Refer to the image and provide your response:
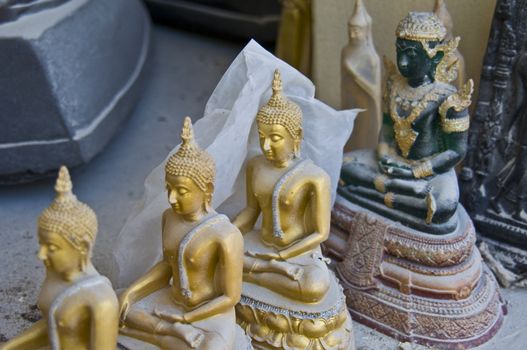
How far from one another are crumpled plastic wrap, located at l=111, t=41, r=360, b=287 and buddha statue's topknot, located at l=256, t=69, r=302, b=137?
0.20 meters

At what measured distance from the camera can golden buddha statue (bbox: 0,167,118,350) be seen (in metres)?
1.93

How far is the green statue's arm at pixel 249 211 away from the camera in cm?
261

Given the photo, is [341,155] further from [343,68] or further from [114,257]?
[114,257]

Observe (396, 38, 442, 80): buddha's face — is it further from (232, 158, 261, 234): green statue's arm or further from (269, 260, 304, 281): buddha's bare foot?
(269, 260, 304, 281): buddha's bare foot

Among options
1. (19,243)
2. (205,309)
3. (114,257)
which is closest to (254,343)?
(205,309)

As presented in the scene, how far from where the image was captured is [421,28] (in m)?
2.74

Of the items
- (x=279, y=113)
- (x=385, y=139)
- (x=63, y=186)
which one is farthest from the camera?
(x=385, y=139)

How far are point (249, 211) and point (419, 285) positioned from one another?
0.66 m

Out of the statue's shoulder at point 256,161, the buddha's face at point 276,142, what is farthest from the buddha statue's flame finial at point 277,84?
the statue's shoulder at point 256,161

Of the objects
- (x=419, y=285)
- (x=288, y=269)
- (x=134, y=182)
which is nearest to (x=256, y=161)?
(x=288, y=269)

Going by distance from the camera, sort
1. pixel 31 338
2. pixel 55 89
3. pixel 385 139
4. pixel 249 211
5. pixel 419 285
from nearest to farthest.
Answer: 1. pixel 31 338
2. pixel 249 211
3. pixel 419 285
4. pixel 385 139
5. pixel 55 89

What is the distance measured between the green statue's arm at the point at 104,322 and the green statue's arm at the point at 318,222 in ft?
2.23

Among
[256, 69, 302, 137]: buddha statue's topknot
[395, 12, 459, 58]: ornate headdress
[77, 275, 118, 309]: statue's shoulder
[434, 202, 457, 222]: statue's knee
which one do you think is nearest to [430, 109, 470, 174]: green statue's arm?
[434, 202, 457, 222]: statue's knee

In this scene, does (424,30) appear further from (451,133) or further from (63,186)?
(63,186)
